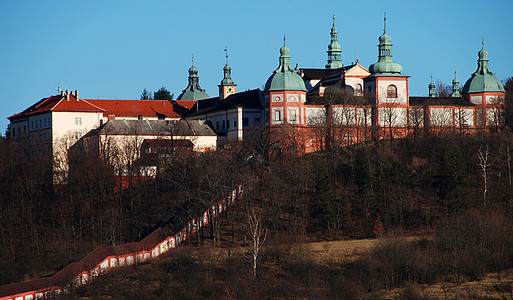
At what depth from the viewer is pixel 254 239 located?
195 ft

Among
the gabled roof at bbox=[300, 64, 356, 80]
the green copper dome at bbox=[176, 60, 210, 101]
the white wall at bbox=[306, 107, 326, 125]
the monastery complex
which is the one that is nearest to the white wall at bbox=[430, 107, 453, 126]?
the monastery complex

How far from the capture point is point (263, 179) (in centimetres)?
7406

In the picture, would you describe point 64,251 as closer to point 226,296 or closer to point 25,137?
point 226,296

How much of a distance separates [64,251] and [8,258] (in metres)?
4.13

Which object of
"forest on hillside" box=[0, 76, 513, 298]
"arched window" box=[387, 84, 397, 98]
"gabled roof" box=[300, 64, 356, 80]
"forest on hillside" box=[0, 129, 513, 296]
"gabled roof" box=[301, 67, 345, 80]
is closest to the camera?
"forest on hillside" box=[0, 76, 513, 298]

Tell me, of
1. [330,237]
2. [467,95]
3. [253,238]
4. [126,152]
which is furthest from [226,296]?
[467,95]

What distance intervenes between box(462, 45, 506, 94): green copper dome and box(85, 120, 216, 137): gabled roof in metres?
24.9

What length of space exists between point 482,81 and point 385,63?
10.5 metres

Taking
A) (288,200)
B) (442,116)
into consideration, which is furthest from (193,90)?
(288,200)

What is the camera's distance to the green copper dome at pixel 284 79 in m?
88.1

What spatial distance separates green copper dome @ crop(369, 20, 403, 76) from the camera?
8969cm

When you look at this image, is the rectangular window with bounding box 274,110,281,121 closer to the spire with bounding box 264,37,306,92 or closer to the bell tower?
the spire with bounding box 264,37,306,92

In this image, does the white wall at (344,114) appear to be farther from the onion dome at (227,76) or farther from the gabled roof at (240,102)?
the onion dome at (227,76)

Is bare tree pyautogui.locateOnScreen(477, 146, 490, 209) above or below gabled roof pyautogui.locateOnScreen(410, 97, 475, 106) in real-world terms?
below
